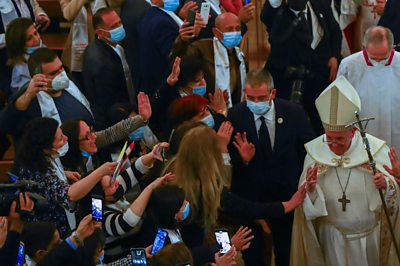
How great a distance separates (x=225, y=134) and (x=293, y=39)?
202 cm

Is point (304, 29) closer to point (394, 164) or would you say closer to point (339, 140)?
point (339, 140)

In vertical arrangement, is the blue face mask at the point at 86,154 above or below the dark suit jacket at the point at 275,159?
above

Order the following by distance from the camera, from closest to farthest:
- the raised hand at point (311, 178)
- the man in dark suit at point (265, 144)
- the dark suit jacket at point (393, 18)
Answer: the raised hand at point (311, 178) → the man in dark suit at point (265, 144) → the dark suit jacket at point (393, 18)

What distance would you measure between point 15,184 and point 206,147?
1293 millimetres

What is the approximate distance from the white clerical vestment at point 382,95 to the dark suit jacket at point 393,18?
84cm

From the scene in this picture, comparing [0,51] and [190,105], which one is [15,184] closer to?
[190,105]

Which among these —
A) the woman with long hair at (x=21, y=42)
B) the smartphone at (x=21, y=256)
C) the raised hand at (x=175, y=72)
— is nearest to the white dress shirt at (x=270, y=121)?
the raised hand at (x=175, y=72)

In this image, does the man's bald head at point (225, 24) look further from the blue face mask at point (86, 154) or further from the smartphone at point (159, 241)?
the smartphone at point (159, 241)

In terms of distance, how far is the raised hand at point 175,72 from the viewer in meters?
8.88

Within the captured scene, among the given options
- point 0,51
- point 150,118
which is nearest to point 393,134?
point 150,118

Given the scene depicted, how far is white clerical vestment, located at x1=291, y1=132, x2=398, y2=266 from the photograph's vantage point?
8312 mm

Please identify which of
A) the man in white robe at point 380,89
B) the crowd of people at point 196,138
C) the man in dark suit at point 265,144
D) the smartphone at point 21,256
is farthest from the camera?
the man in white robe at point 380,89

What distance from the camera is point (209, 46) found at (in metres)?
9.63

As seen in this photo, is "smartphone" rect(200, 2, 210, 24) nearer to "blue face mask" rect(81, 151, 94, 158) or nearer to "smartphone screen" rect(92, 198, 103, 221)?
"blue face mask" rect(81, 151, 94, 158)
